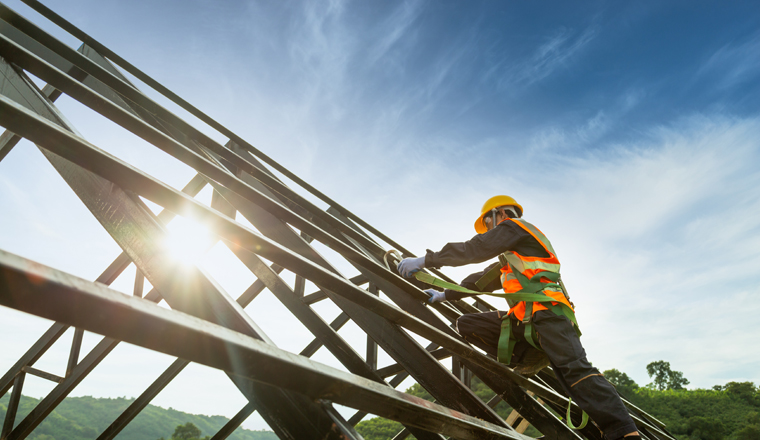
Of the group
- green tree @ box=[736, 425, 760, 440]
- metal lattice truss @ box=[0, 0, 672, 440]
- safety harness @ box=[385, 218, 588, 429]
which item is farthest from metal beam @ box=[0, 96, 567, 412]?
green tree @ box=[736, 425, 760, 440]

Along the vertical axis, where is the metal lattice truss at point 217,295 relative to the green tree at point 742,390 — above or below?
below

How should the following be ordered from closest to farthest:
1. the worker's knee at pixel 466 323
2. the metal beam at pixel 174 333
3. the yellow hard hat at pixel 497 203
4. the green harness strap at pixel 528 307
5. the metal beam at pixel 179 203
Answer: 1. the metal beam at pixel 174 333
2. the metal beam at pixel 179 203
3. the green harness strap at pixel 528 307
4. the worker's knee at pixel 466 323
5. the yellow hard hat at pixel 497 203

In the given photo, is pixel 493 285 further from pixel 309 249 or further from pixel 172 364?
pixel 172 364

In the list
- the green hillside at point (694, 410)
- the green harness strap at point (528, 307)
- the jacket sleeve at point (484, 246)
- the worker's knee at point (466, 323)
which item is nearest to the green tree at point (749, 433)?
the green hillside at point (694, 410)

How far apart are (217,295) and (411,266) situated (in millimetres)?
2220

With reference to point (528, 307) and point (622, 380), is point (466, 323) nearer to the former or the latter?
point (528, 307)

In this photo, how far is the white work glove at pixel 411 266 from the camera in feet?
11.5

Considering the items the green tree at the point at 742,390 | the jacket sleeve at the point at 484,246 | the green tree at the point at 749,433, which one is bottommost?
the green tree at the point at 749,433

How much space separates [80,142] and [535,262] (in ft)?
9.40

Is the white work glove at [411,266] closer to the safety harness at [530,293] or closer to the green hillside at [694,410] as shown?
the safety harness at [530,293]

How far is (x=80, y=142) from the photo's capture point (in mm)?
1495

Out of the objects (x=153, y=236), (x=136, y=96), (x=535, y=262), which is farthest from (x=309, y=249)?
(x=136, y=96)

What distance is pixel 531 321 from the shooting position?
3008mm

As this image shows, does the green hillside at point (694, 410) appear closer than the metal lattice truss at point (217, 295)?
No
